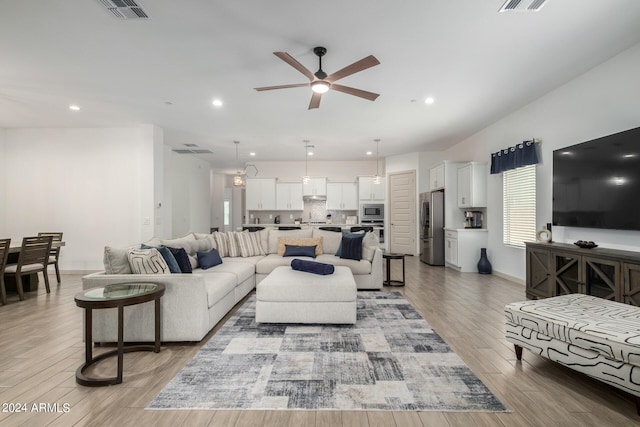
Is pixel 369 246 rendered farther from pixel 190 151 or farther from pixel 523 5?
pixel 190 151

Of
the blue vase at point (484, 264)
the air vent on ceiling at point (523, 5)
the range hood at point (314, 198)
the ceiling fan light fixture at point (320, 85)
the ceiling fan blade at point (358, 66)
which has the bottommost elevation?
the blue vase at point (484, 264)

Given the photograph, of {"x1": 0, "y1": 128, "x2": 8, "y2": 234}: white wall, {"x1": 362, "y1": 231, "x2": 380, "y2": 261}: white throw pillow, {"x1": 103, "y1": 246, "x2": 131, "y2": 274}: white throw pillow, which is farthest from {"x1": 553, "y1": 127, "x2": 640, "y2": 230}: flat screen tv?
{"x1": 0, "y1": 128, "x2": 8, "y2": 234}: white wall

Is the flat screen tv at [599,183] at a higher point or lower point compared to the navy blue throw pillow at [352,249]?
higher

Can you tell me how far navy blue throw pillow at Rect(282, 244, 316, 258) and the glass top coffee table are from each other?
8.29ft

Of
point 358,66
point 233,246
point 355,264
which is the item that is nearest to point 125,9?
point 358,66

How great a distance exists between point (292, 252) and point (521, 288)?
376 centimetres

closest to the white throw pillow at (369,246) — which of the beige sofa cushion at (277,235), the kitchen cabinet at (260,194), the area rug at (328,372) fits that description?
the beige sofa cushion at (277,235)

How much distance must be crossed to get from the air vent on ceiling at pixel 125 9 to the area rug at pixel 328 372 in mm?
2966

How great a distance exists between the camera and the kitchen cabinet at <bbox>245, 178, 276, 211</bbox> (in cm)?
904

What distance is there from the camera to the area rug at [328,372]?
1.88 metres

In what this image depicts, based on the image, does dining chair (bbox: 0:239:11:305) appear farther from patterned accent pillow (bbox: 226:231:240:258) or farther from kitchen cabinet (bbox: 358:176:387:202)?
kitchen cabinet (bbox: 358:176:387:202)

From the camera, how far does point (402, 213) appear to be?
8.62m

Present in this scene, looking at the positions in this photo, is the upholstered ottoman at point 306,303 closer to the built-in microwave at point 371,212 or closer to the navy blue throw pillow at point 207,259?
the navy blue throw pillow at point 207,259

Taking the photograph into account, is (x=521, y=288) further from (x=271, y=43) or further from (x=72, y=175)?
(x=72, y=175)
